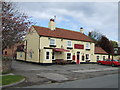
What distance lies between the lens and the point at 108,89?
809 centimetres

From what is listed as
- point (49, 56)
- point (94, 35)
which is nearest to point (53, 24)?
point (49, 56)

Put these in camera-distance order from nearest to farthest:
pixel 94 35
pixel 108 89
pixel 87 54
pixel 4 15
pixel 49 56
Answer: pixel 108 89, pixel 4 15, pixel 49 56, pixel 87 54, pixel 94 35

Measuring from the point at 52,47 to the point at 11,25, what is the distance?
477 inches

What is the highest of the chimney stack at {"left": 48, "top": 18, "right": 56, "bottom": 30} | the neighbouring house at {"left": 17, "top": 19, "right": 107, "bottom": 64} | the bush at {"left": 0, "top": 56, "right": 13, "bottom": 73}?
the chimney stack at {"left": 48, "top": 18, "right": 56, "bottom": 30}

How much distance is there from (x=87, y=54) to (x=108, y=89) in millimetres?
23437

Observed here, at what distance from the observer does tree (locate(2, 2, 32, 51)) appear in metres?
13.7

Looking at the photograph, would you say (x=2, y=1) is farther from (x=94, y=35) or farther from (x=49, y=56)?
(x=94, y=35)

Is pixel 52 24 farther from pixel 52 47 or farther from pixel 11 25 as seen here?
pixel 11 25

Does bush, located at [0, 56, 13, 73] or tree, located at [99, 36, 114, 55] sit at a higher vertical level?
tree, located at [99, 36, 114, 55]

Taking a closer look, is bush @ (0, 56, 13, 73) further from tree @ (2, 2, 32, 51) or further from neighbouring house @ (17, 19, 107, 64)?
neighbouring house @ (17, 19, 107, 64)

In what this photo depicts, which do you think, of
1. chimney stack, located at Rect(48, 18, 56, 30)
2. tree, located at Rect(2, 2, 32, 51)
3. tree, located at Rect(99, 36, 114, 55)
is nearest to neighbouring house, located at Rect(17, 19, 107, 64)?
chimney stack, located at Rect(48, 18, 56, 30)

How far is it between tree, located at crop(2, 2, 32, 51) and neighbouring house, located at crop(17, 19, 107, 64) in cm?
742

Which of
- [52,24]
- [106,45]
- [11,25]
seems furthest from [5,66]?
[106,45]

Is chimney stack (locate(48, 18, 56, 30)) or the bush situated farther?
chimney stack (locate(48, 18, 56, 30))
